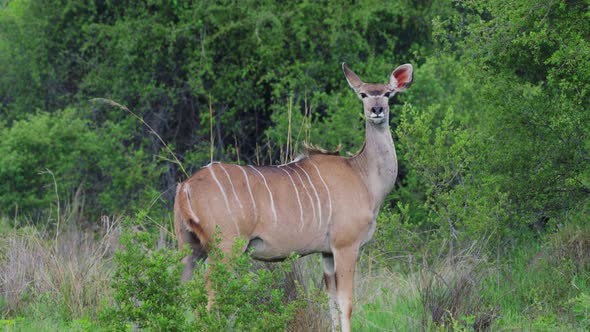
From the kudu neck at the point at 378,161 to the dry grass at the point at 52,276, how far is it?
170cm

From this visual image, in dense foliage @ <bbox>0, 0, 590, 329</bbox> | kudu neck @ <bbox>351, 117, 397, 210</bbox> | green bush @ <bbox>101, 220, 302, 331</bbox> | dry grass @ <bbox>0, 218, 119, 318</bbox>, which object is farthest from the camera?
dense foliage @ <bbox>0, 0, 590, 329</bbox>

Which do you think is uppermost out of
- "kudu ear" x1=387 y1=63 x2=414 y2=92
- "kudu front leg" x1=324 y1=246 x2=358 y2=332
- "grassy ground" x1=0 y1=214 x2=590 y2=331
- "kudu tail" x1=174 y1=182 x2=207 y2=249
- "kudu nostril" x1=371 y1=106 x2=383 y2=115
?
"kudu ear" x1=387 y1=63 x2=414 y2=92

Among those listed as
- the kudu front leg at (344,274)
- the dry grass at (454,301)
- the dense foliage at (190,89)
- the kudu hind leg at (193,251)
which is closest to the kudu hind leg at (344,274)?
the kudu front leg at (344,274)

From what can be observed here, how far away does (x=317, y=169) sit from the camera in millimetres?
5562

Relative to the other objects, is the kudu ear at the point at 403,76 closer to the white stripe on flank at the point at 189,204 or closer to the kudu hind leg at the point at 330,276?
the kudu hind leg at the point at 330,276

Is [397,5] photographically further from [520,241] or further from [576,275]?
[576,275]

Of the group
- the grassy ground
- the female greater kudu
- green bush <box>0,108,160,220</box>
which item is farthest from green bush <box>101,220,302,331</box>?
green bush <box>0,108,160,220</box>

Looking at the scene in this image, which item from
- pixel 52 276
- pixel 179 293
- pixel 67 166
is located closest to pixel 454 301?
pixel 179 293

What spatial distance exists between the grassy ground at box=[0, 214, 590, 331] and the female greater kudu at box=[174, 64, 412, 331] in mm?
274

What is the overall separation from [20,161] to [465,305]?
20.7 ft

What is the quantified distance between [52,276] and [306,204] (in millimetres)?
1816

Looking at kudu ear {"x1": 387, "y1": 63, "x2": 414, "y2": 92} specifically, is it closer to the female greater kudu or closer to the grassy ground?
the female greater kudu

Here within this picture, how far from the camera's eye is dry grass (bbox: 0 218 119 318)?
19.1 feet

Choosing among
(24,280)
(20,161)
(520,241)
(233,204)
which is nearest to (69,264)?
(24,280)
